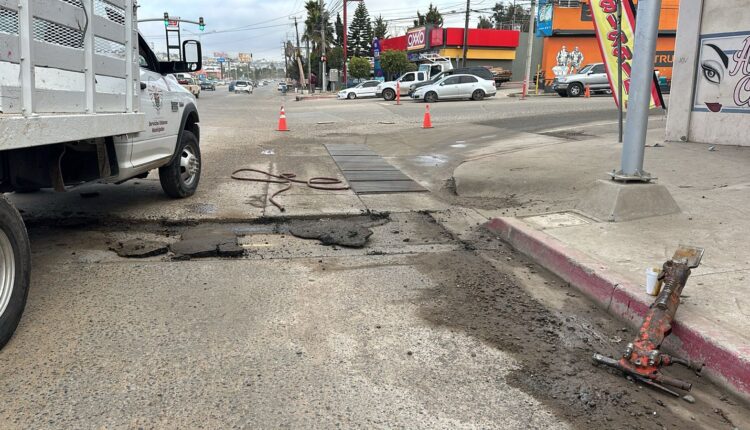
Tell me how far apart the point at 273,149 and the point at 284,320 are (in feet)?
32.9

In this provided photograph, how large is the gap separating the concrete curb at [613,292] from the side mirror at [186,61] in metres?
4.28

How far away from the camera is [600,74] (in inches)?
1136

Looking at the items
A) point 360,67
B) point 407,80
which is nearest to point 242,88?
point 360,67

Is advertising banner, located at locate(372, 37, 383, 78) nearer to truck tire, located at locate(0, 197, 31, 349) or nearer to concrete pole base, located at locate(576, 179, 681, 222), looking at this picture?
concrete pole base, located at locate(576, 179, 681, 222)

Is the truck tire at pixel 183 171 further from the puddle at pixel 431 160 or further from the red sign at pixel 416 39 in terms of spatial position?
the red sign at pixel 416 39

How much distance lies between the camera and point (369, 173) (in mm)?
10406

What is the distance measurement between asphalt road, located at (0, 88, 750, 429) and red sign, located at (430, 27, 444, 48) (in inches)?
1854

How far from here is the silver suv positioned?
94.7 ft

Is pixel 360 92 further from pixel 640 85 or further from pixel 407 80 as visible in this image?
pixel 640 85

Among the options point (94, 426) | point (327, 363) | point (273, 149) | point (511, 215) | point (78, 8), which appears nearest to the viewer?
point (94, 426)

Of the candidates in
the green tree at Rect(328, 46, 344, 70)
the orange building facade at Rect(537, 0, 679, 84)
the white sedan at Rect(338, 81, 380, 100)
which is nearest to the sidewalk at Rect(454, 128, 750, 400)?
the orange building facade at Rect(537, 0, 679, 84)

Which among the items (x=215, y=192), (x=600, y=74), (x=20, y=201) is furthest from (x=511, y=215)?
(x=600, y=74)

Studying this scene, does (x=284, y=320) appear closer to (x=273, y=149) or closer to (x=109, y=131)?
(x=109, y=131)

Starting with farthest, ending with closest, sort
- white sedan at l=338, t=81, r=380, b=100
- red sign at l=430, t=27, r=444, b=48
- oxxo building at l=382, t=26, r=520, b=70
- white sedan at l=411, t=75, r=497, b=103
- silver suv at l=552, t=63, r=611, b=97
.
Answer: red sign at l=430, t=27, r=444, b=48 < oxxo building at l=382, t=26, r=520, b=70 < white sedan at l=338, t=81, r=380, b=100 < white sedan at l=411, t=75, r=497, b=103 < silver suv at l=552, t=63, r=611, b=97
